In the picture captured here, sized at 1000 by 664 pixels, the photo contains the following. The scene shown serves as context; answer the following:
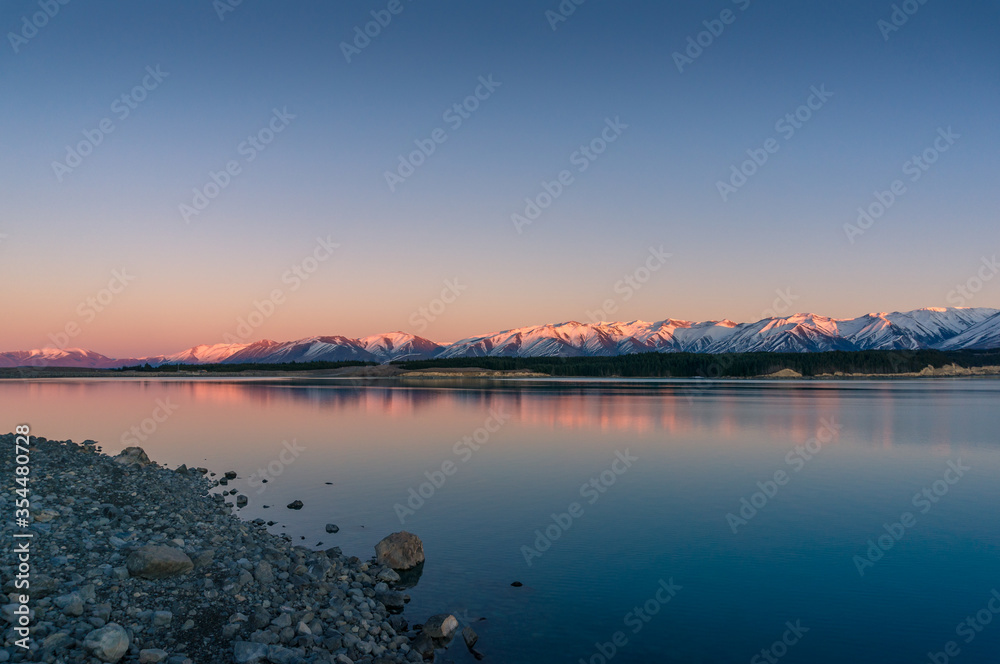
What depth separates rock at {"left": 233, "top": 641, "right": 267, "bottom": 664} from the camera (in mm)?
7328

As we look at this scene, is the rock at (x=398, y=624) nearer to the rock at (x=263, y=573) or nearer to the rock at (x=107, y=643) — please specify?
the rock at (x=263, y=573)

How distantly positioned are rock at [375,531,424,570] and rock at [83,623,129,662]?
529 centimetres

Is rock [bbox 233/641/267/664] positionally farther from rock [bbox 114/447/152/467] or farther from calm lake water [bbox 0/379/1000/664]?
rock [bbox 114/447/152/467]

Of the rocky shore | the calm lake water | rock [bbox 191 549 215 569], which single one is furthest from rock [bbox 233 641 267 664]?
rock [bbox 191 549 215 569]

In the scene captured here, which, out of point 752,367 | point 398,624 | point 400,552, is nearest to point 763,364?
point 752,367

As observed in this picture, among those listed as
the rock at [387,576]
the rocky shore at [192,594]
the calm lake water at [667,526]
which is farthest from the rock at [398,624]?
the rock at [387,576]

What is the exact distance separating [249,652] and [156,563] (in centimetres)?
278

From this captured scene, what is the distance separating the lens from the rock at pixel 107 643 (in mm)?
6832

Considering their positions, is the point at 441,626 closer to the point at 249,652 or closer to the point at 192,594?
the point at 249,652

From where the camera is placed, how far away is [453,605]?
33.9ft

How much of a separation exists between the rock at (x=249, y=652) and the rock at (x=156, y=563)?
2.44 meters

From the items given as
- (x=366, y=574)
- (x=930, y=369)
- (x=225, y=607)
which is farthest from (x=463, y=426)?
(x=930, y=369)

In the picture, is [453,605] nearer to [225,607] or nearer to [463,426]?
[225,607]

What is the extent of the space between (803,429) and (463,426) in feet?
65.9
